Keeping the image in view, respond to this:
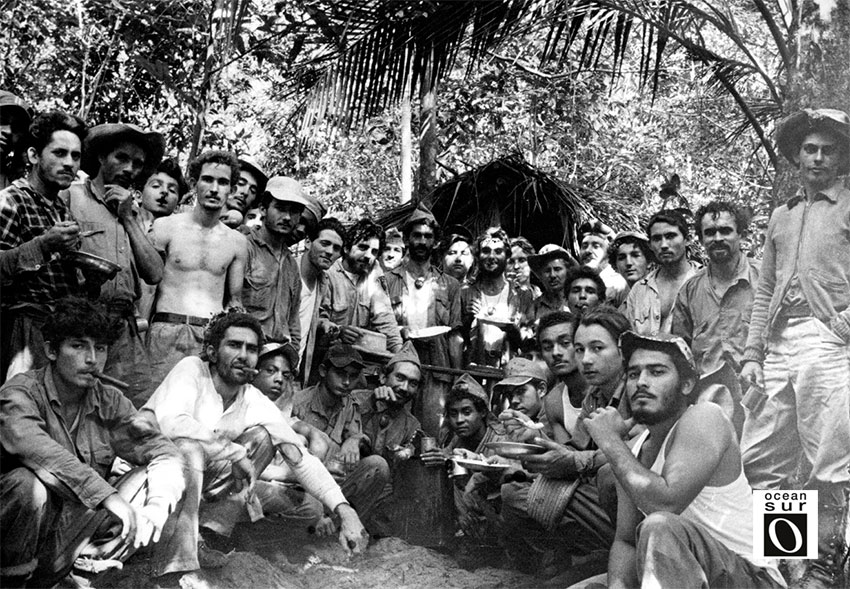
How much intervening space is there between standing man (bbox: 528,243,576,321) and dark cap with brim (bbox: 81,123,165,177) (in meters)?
2.57

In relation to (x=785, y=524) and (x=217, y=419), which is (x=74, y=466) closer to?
(x=217, y=419)

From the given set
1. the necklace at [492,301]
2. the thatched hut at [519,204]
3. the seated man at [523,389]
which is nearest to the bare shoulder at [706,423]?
the seated man at [523,389]

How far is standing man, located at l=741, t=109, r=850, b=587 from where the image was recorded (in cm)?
598

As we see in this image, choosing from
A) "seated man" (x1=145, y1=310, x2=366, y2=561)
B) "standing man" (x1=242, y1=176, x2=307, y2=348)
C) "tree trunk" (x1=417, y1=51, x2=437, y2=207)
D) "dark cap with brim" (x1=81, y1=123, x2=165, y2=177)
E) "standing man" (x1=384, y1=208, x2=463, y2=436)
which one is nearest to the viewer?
"seated man" (x1=145, y1=310, x2=366, y2=561)

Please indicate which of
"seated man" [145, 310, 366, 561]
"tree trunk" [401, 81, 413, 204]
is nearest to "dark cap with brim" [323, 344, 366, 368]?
"seated man" [145, 310, 366, 561]

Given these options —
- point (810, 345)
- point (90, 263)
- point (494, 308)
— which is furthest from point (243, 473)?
point (810, 345)

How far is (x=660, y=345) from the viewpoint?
5.89 metres

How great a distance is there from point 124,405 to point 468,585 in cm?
197

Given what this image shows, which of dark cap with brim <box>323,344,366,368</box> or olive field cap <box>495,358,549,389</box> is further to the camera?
dark cap with brim <box>323,344,366,368</box>

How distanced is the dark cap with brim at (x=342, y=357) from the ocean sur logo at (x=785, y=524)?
7.71 feet

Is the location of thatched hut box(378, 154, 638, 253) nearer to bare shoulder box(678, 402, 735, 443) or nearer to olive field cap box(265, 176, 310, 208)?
olive field cap box(265, 176, 310, 208)

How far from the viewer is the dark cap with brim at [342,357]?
693 centimetres

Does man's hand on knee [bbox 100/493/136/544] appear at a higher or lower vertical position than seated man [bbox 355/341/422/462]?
lower

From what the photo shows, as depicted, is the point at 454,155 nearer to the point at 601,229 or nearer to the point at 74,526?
the point at 601,229
